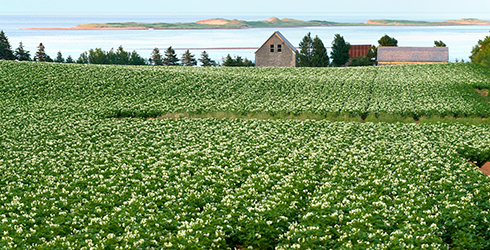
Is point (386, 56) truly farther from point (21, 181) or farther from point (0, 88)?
point (21, 181)

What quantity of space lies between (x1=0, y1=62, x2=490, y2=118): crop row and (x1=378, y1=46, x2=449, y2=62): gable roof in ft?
105

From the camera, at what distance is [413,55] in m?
92.1

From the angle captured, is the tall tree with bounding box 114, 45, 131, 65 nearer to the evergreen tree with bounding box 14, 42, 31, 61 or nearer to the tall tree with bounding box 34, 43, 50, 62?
the tall tree with bounding box 34, 43, 50, 62

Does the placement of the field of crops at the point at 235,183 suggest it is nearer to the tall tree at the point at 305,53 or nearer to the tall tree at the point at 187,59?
the tall tree at the point at 305,53

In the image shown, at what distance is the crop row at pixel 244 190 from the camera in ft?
42.7

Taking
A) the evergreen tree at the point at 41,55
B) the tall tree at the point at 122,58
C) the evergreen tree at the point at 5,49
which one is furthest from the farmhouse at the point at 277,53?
the evergreen tree at the point at 5,49

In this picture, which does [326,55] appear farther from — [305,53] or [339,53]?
[339,53]

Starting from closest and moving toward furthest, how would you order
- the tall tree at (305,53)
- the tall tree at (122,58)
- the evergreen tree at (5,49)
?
the evergreen tree at (5,49)
the tall tree at (305,53)
the tall tree at (122,58)

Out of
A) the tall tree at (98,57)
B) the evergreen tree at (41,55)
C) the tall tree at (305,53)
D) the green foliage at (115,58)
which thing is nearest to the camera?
the tall tree at (305,53)

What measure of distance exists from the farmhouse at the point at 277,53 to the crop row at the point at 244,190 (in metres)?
57.4

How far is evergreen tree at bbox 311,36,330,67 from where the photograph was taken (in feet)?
316

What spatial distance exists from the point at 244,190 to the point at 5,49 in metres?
92.7

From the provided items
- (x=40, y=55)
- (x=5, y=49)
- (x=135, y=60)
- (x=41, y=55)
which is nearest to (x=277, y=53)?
(x=135, y=60)

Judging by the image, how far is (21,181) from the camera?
1825 centimetres
